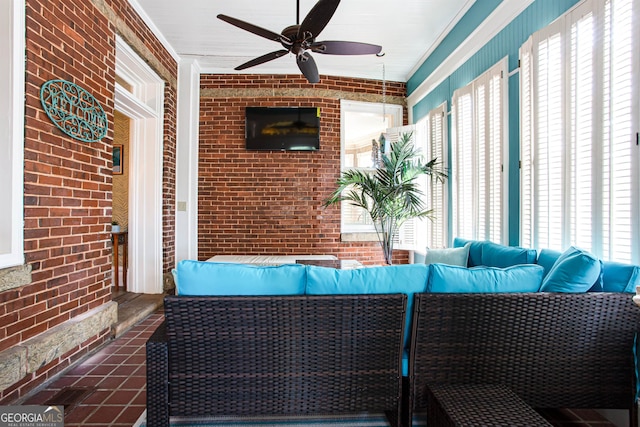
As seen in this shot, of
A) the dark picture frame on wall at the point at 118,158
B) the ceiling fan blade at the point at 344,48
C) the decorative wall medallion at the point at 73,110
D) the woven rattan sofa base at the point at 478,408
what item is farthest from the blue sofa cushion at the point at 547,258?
the dark picture frame on wall at the point at 118,158

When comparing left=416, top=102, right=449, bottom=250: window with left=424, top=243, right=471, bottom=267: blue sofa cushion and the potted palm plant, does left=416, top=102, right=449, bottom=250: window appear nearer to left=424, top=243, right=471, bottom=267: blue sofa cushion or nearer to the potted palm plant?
the potted palm plant

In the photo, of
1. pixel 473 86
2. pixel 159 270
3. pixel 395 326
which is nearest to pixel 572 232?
pixel 395 326

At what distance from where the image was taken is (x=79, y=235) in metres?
2.49

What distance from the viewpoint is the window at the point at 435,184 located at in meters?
4.04

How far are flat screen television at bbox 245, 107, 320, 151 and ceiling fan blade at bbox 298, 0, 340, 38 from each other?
2.48m

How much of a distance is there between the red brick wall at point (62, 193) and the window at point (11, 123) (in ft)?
0.19

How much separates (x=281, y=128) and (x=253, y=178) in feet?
2.68

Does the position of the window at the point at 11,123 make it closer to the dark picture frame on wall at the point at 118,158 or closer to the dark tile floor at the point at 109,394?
the dark tile floor at the point at 109,394

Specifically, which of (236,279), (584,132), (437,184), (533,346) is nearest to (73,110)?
(236,279)

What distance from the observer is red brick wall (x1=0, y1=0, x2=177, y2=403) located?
2.03 m

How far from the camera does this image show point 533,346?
5.15ft

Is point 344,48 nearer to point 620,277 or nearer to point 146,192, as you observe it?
point 620,277

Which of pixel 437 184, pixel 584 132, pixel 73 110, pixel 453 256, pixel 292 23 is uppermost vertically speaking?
pixel 292 23

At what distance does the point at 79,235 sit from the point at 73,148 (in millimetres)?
622
